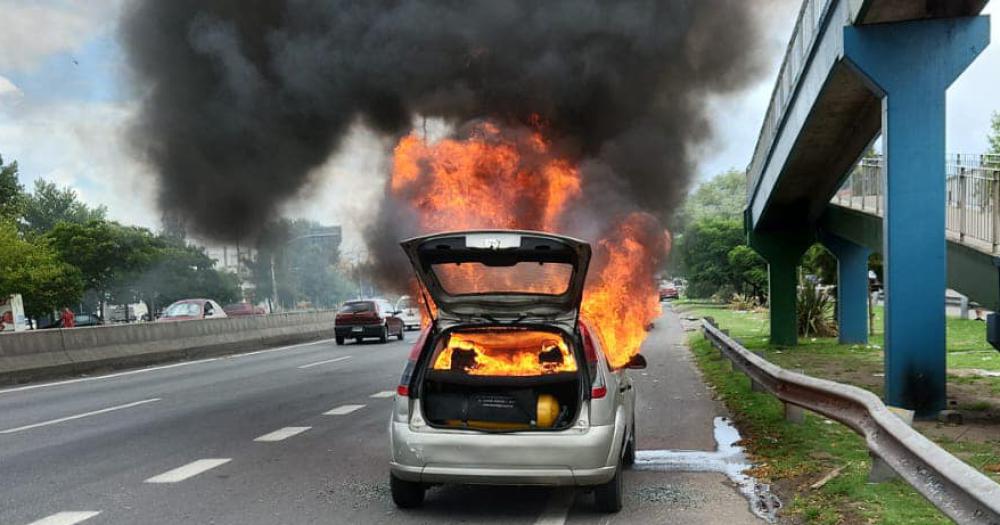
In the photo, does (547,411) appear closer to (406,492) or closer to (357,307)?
(406,492)

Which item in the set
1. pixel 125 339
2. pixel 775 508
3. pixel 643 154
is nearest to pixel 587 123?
pixel 643 154

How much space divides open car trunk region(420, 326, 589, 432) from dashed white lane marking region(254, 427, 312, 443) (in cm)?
324

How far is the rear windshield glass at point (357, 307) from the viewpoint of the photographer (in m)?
26.9

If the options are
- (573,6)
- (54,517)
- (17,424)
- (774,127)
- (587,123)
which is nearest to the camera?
(54,517)

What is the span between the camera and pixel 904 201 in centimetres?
931

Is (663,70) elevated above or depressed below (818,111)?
above

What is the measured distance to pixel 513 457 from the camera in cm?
Result: 533

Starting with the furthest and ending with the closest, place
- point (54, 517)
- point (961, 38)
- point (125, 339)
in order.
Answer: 1. point (125, 339)
2. point (961, 38)
3. point (54, 517)

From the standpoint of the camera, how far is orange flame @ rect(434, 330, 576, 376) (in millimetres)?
6219

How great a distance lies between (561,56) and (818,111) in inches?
155

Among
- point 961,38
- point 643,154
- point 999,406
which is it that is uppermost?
point 961,38

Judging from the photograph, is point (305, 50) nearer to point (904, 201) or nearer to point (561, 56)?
point (561, 56)

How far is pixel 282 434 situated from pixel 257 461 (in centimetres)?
152

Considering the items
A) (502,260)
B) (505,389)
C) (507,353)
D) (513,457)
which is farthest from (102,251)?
(513,457)
